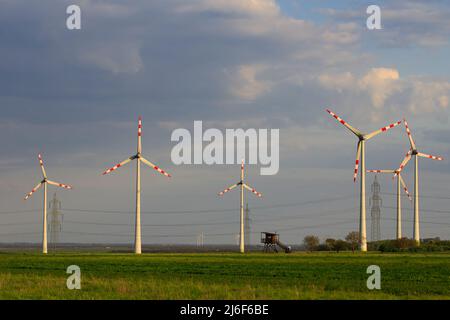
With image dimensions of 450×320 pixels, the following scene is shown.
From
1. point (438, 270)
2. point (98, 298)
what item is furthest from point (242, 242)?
point (98, 298)

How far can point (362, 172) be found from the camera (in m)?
108

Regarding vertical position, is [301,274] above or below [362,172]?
below
